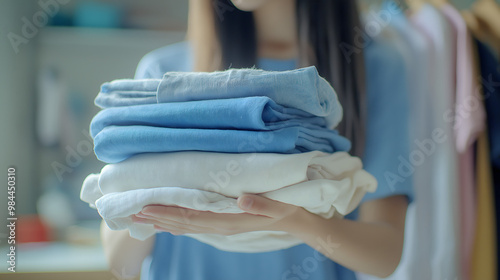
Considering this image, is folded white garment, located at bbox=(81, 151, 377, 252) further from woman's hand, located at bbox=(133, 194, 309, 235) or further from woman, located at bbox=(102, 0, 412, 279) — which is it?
woman, located at bbox=(102, 0, 412, 279)

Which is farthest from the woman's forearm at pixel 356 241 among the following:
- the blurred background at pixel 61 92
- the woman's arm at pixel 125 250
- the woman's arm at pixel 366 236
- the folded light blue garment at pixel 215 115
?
the blurred background at pixel 61 92

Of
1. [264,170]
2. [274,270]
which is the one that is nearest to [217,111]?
[264,170]

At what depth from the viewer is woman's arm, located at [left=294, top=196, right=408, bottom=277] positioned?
43 cm

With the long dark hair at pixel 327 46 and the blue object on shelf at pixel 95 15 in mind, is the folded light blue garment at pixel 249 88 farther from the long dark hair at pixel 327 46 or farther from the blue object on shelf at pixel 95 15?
the blue object on shelf at pixel 95 15

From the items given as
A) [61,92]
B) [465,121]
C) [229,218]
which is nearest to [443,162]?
[465,121]

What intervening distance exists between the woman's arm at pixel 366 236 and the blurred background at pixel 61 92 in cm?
62

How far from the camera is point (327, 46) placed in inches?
21.1

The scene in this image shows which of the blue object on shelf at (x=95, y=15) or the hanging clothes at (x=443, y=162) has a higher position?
the blue object on shelf at (x=95, y=15)

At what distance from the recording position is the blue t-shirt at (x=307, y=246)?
0.53 meters

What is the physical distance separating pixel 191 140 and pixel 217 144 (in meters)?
0.02

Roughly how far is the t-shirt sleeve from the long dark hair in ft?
0.07

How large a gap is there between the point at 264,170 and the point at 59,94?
868 millimetres

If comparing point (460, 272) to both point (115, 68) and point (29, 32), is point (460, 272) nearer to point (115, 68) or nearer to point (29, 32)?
point (115, 68)

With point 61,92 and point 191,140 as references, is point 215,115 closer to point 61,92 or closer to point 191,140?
point 191,140
